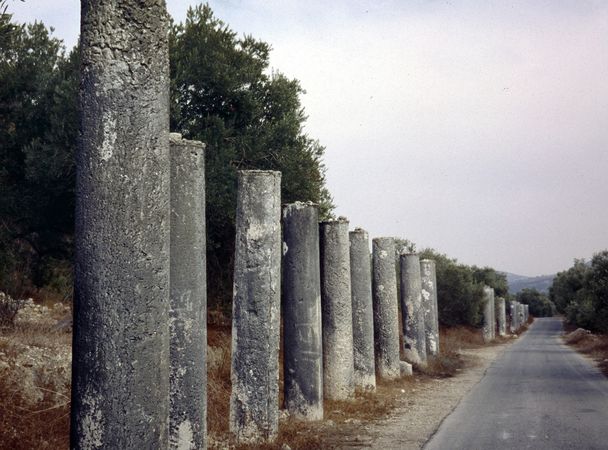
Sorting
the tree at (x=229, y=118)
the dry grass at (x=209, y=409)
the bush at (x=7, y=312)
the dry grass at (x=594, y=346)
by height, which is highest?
the tree at (x=229, y=118)

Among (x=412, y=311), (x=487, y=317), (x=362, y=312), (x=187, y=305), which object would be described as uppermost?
(x=187, y=305)

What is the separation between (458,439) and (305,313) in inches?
121

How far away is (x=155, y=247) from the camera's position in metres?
5.09

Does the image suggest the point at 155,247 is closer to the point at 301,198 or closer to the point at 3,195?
the point at 3,195

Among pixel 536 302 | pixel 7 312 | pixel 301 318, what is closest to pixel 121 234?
pixel 301 318

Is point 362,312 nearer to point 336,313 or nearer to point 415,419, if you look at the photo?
point 336,313

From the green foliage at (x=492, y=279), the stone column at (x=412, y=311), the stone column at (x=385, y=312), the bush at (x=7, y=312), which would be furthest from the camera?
the green foliage at (x=492, y=279)

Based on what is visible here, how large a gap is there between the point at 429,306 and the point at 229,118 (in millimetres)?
9960

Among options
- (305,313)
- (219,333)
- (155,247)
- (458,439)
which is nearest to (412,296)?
(219,333)

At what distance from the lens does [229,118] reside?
20.3 meters

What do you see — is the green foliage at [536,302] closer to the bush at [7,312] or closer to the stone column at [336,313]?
the stone column at [336,313]

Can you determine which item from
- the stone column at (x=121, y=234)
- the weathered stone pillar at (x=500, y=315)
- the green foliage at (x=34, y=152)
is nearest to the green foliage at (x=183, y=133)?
the green foliage at (x=34, y=152)

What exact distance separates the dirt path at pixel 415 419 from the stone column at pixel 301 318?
957mm

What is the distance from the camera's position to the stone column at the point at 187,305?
7.75 metres
